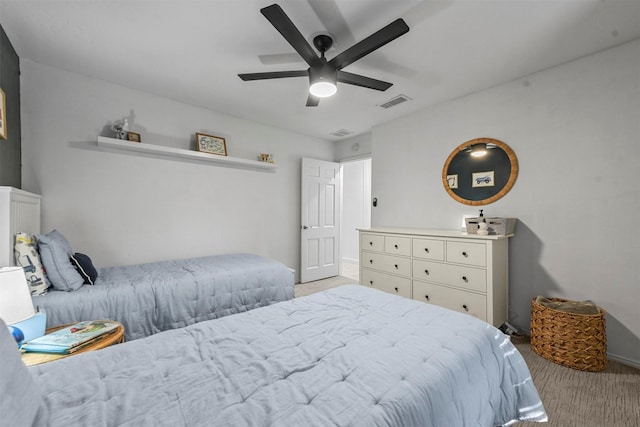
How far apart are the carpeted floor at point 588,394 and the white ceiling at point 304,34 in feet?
8.55

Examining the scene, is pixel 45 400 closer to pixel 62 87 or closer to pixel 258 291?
pixel 258 291

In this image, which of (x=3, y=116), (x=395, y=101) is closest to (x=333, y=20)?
(x=395, y=101)

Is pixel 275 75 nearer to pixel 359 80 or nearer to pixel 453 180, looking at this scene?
pixel 359 80

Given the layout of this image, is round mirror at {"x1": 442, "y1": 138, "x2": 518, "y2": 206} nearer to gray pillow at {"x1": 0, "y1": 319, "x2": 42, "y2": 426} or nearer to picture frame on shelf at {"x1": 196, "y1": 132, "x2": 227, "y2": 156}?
picture frame on shelf at {"x1": 196, "y1": 132, "x2": 227, "y2": 156}

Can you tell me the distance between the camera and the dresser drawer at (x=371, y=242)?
3482 millimetres

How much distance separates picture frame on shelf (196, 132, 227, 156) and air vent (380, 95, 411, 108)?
2.18 m

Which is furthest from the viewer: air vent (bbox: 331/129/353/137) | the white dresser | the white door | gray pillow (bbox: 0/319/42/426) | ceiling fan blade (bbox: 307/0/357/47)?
the white door

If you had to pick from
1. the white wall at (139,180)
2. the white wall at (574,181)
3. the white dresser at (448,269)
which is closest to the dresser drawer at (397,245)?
the white dresser at (448,269)

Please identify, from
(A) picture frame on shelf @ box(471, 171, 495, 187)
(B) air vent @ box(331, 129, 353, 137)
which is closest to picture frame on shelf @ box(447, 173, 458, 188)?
(A) picture frame on shelf @ box(471, 171, 495, 187)

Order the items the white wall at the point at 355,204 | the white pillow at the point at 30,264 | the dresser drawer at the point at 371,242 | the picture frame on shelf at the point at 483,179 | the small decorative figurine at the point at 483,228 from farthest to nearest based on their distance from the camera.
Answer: the white wall at the point at 355,204 < the dresser drawer at the point at 371,242 < the picture frame on shelf at the point at 483,179 < the small decorative figurine at the point at 483,228 < the white pillow at the point at 30,264

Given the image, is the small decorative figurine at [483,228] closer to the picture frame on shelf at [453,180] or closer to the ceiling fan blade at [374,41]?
the picture frame on shelf at [453,180]

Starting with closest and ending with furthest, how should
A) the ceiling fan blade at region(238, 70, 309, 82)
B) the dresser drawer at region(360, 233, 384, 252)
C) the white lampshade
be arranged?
the white lampshade → the ceiling fan blade at region(238, 70, 309, 82) → the dresser drawer at region(360, 233, 384, 252)

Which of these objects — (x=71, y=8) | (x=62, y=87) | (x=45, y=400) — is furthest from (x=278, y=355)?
(x=62, y=87)

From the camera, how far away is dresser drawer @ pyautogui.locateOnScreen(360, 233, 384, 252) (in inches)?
137
